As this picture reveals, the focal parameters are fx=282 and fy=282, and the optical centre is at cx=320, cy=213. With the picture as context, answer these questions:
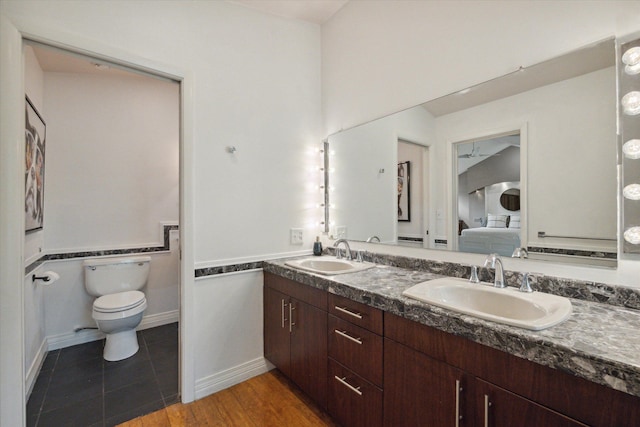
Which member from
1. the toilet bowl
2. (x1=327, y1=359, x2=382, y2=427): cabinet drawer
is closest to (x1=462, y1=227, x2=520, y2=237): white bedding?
(x1=327, y1=359, x2=382, y2=427): cabinet drawer

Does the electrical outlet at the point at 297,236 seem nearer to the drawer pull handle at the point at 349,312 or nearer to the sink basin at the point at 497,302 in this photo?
the drawer pull handle at the point at 349,312

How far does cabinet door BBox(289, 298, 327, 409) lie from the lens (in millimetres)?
1605

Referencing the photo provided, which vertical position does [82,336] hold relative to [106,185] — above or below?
below

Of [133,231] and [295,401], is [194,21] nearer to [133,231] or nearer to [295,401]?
[133,231]

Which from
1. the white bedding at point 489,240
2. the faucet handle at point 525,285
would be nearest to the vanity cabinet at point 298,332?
the white bedding at point 489,240

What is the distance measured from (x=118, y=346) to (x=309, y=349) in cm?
176

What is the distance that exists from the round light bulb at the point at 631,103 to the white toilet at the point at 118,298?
3181mm

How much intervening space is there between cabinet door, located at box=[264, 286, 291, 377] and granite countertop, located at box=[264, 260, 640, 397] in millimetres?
782

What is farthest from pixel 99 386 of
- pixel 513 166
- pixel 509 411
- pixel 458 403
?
pixel 513 166

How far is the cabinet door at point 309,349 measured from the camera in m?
1.61

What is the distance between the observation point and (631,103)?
41.9 inches

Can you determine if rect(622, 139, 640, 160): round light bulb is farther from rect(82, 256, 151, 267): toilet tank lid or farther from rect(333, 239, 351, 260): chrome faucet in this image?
rect(82, 256, 151, 267): toilet tank lid

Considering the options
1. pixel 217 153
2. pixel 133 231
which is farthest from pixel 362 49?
pixel 133 231

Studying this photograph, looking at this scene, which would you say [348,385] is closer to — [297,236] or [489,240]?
[489,240]
